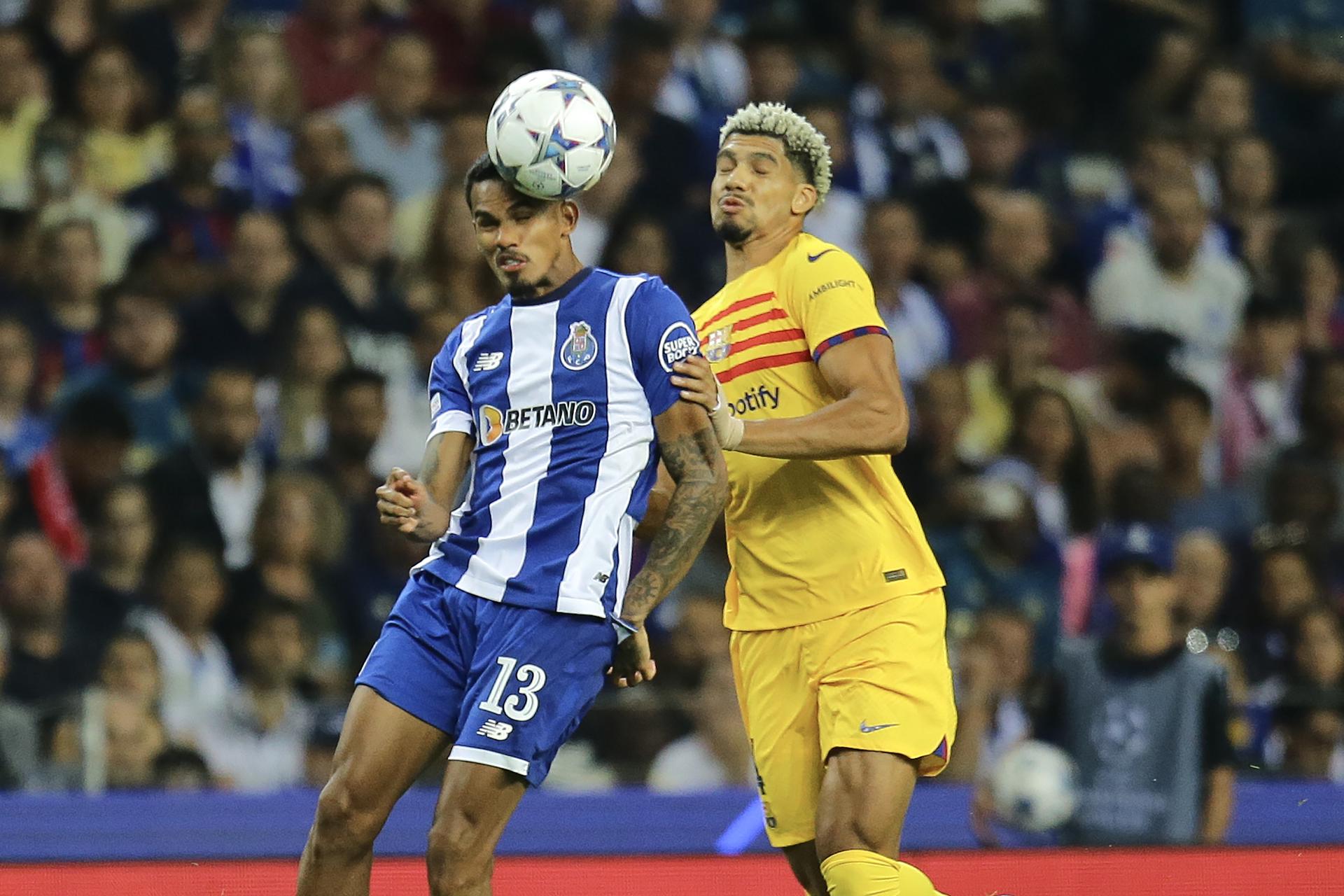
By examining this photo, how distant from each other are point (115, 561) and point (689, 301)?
2.93 metres

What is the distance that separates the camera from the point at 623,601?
168 inches

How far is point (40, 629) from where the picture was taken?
24.0 ft

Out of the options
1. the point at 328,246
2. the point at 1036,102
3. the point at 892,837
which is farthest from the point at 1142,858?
the point at 1036,102

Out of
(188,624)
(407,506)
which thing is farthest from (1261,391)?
(407,506)

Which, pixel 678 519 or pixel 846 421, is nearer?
pixel 678 519

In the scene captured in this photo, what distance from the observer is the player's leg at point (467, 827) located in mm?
3941

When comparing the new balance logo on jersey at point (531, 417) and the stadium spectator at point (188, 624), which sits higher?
the new balance logo on jersey at point (531, 417)

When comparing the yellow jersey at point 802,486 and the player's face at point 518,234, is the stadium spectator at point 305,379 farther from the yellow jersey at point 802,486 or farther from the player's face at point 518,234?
the player's face at point 518,234

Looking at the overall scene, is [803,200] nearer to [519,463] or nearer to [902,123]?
[519,463]

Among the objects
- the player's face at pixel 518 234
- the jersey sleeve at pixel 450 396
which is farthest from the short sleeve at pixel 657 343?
the jersey sleeve at pixel 450 396

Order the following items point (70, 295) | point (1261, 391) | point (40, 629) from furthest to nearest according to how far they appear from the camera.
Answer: point (1261, 391) < point (70, 295) < point (40, 629)

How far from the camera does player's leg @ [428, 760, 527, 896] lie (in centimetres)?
394

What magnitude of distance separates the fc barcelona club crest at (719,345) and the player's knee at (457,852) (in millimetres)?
1513

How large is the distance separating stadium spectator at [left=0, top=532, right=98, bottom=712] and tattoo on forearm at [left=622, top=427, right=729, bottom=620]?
3687 mm
